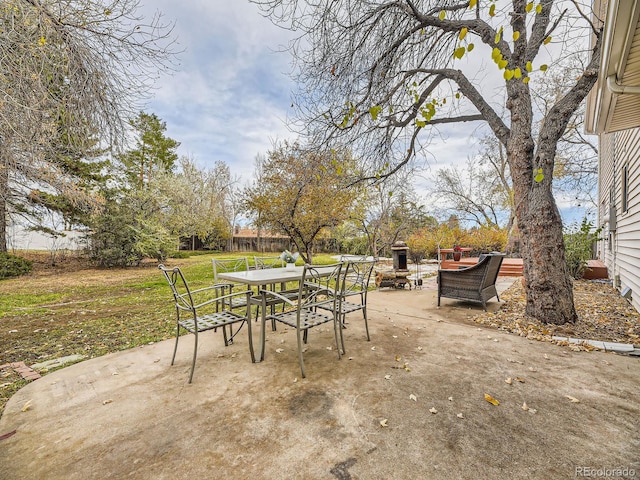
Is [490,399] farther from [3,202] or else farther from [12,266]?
[12,266]

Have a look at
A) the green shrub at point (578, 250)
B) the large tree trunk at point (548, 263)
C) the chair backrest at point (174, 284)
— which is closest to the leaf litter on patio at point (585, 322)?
the large tree trunk at point (548, 263)

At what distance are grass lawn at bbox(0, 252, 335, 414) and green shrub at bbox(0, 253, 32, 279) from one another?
0.81 m

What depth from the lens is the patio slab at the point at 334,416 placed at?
150 cm

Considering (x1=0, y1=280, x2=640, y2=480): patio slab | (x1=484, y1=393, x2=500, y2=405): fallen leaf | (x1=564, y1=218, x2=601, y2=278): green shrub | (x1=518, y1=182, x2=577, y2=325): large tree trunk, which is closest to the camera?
(x1=0, y1=280, x2=640, y2=480): patio slab

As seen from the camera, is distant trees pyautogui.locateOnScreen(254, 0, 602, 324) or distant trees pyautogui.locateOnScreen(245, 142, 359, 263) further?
distant trees pyautogui.locateOnScreen(245, 142, 359, 263)

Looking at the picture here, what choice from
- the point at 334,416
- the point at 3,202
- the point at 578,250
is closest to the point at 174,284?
the point at 334,416

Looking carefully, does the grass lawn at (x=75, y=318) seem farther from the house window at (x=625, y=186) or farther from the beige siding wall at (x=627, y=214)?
the house window at (x=625, y=186)

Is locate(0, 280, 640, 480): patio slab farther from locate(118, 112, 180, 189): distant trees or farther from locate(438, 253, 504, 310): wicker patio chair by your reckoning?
locate(118, 112, 180, 189): distant trees

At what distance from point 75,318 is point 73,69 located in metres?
3.80

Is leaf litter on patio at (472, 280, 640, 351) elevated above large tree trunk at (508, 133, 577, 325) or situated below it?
below

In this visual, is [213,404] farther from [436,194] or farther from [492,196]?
[492,196]

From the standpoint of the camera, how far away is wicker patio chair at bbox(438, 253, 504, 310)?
441 centimetres

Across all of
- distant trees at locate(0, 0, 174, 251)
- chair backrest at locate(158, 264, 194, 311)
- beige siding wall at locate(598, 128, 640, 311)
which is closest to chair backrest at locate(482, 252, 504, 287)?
beige siding wall at locate(598, 128, 640, 311)

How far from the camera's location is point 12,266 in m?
9.48
